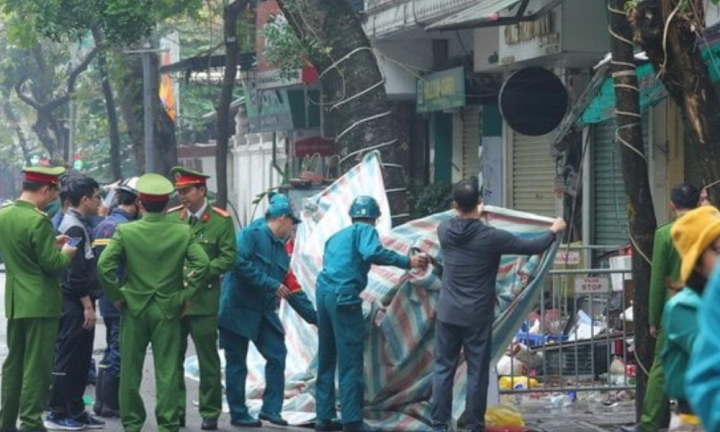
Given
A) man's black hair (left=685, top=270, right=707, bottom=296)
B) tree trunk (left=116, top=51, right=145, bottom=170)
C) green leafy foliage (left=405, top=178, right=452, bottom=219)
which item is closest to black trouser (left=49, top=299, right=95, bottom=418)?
man's black hair (left=685, top=270, right=707, bottom=296)

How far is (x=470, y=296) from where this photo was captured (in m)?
10.1

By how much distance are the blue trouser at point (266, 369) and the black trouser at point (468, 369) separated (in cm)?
137

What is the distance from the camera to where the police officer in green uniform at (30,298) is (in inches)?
392

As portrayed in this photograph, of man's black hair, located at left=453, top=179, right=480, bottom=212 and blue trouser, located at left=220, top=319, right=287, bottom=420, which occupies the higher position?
man's black hair, located at left=453, top=179, right=480, bottom=212

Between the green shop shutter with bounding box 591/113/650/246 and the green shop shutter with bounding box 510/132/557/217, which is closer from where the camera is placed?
the green shop shutter with bounding box 591/113/650/246

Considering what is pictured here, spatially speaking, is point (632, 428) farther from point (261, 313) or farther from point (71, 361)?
point (71, 361)

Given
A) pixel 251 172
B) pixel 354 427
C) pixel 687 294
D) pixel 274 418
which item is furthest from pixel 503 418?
pixel 251 172

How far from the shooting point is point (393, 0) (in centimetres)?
2031

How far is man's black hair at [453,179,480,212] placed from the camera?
1003 centimetres

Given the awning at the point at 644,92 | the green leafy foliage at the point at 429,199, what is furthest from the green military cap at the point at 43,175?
the green leafy foliage at the point at 429,199

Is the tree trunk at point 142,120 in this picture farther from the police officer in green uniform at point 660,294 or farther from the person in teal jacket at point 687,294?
the person in teal jacket at point 687,294

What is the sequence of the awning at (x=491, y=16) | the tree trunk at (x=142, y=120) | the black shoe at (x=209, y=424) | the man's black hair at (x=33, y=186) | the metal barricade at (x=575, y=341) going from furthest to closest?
the tree trunk at (x=142, y=120)
the awning at (x=491, y=16)
the metal barricade at (x=575, y=341)
the black shoe at (x=209, y=424)
the man's black hair at (x=33, y=186)

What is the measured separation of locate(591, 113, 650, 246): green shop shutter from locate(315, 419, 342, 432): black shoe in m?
6.60

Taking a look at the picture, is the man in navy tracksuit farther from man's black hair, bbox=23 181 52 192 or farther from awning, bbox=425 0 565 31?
awning, bbox=425 0 565 31
